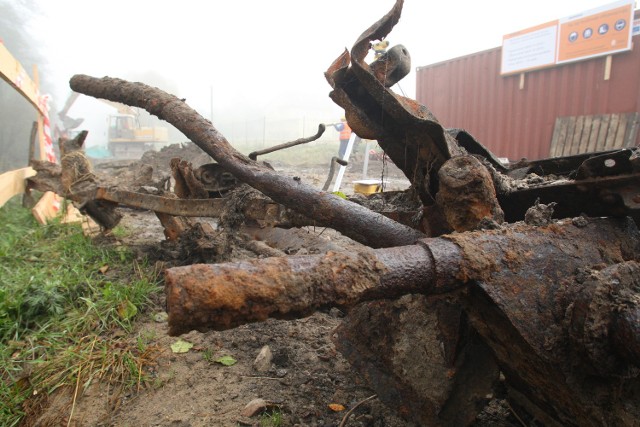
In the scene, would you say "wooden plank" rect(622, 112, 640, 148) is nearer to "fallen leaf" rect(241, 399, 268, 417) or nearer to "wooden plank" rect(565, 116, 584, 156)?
"wooden plank" rect(565, 116, 584, 156)

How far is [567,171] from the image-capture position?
6.53 feet

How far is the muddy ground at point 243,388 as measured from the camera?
183 centimetres

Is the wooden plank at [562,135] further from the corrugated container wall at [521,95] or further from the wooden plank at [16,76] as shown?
the wooden plank at [16,76]

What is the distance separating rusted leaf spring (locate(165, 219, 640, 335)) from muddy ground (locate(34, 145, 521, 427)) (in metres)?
0.82

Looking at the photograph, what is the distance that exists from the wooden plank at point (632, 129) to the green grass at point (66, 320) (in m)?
8.19

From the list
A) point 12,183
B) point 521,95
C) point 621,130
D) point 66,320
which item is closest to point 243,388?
point 66,320

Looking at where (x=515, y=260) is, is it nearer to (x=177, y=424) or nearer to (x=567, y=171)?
(x=567, y=171)

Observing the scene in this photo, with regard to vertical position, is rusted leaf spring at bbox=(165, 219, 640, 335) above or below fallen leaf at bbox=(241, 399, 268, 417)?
above

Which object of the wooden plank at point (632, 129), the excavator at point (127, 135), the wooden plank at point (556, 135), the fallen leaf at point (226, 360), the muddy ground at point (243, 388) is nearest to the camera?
the muddy ground at point (243, 388)

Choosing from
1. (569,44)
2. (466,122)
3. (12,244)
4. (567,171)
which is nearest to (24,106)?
(12,244)


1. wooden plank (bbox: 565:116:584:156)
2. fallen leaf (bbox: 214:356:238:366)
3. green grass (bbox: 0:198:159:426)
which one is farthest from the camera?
wooden plank (bbox: 565:116:584:156)

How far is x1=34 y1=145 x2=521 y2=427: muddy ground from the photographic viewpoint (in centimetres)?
183

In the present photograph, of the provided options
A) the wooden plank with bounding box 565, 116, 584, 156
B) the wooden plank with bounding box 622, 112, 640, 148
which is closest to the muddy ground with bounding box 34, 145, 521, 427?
the wooden plank with bounding box 622, 112, 640, 148

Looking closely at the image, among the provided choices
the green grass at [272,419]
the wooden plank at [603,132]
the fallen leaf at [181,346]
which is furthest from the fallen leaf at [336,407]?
the wooden plank at [603,132]
